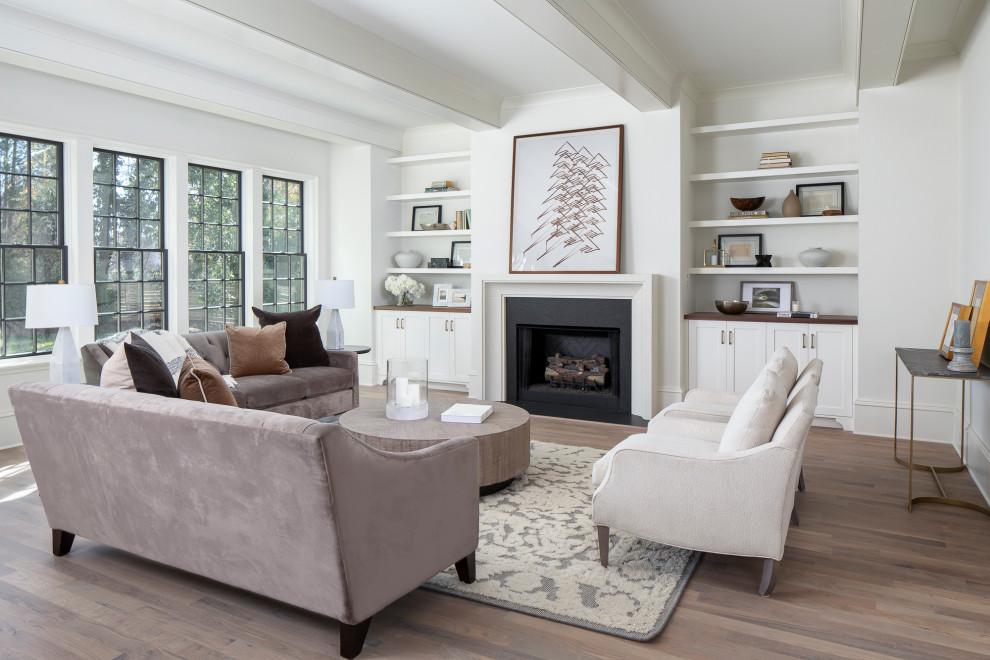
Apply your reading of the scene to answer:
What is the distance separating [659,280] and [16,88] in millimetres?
4839

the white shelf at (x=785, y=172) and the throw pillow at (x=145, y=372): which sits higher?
the white shelf at (x=785, y=172)

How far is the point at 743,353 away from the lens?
5535 millimetres

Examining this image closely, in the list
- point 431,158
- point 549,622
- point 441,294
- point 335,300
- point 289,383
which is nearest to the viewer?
point 549,622

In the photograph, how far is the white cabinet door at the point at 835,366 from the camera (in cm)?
521

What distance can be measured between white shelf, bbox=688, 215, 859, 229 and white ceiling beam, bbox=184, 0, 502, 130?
2044 mm

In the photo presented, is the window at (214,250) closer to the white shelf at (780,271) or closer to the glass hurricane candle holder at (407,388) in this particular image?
the glass hurricane candle holder at (407,388)

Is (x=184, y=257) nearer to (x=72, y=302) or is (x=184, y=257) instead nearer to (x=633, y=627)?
(x=72, y=302)

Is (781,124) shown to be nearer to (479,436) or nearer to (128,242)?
(479,436)

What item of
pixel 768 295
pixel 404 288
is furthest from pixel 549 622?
pixel 404 288

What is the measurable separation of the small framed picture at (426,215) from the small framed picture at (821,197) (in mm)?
3583

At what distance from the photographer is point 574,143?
231 inches

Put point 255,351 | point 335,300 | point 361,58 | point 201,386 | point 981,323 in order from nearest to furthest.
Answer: point 201,386 → point 981,323 → point 361,58 → point 255,351 → point 335,300

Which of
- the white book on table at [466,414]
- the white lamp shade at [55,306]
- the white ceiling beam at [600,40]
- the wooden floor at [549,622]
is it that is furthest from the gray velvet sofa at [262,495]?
the white ceiling beam at [600,40]

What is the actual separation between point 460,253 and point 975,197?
179 inches
